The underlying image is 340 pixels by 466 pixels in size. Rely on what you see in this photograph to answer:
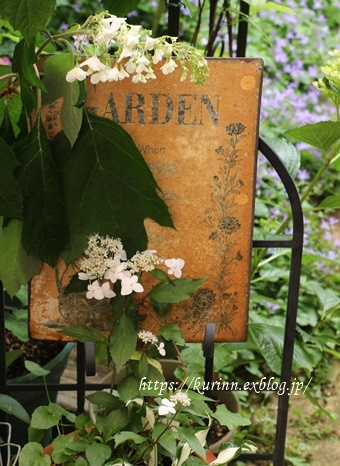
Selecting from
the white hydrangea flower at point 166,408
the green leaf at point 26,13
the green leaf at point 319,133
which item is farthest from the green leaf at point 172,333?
the green leaf at point 26,13

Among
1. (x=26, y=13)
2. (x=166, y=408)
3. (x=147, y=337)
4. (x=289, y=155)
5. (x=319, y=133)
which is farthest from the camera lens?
(x=289, y=155)

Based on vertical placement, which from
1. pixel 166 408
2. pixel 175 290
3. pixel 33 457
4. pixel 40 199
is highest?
pixel 40 199

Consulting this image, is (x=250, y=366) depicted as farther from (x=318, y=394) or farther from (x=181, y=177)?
(x=181, y=177)

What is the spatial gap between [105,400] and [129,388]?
50 mm

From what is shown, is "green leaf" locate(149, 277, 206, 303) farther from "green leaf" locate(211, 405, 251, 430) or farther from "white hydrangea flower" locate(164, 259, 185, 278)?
"green leaf" locate(211, 405, 251, 430)

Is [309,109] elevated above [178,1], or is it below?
below

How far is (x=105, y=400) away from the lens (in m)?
1.19

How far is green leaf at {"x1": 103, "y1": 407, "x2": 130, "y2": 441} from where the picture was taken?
1.16 meters

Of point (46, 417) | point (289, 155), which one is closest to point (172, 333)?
point (46, 417)

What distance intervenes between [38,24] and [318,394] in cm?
155

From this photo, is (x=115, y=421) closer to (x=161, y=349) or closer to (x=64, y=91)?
(x=161, y=349)

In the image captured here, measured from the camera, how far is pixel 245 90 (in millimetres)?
1204

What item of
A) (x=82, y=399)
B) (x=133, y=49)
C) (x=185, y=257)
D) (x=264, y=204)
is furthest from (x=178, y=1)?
(x=264, y=204)

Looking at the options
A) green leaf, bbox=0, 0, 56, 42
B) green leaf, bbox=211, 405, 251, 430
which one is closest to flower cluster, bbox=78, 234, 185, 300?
green leaf, bbox=211, 405, 251, 430
